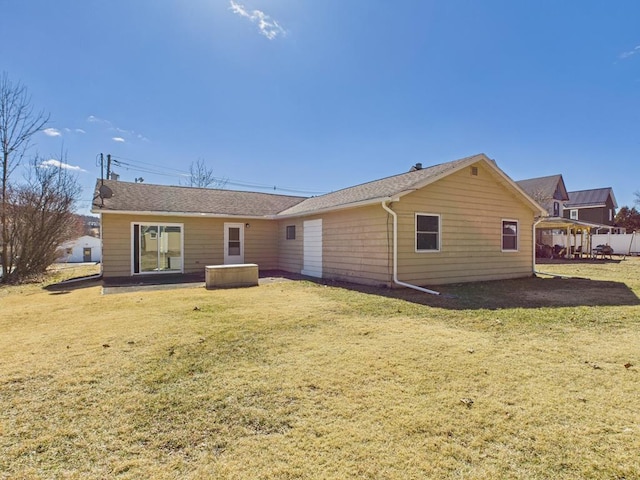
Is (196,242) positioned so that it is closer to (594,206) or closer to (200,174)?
(200,174)

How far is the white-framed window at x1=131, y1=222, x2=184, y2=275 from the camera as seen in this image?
12.3 m

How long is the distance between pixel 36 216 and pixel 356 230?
11615 mm

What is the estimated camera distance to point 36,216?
12.2m

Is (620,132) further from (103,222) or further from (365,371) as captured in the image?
(103,222)

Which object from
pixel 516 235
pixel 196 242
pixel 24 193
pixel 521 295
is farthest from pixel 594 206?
pixel 24 193

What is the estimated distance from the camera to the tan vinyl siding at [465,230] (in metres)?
9.12

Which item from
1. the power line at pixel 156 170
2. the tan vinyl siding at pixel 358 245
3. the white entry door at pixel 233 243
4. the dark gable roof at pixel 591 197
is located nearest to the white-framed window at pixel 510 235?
the tan vinyl siding at pixel 358 245

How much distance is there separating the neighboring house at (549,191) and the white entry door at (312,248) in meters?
23.8

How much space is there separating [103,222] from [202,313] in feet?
26.6

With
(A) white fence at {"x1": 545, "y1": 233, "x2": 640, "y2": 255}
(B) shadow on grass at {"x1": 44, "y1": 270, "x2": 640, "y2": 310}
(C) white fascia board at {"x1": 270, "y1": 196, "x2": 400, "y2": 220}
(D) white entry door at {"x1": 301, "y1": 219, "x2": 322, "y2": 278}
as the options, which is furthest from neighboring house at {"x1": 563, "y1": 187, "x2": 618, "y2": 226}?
(C) white fascia board at {"x1": 270, "y1": 196, "x2": 400, "y2": 220}

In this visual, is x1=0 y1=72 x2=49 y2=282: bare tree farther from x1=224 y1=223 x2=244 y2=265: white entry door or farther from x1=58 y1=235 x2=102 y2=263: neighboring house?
x1=58 y1=235 x2=102 y2=263: neighboring house

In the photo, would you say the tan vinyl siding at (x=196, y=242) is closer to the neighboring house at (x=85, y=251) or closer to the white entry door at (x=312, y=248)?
the white entry door at (x=312, y=248)

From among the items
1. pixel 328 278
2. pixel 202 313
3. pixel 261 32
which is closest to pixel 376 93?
pixel 261 32

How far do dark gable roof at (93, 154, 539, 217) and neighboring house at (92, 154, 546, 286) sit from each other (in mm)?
47
